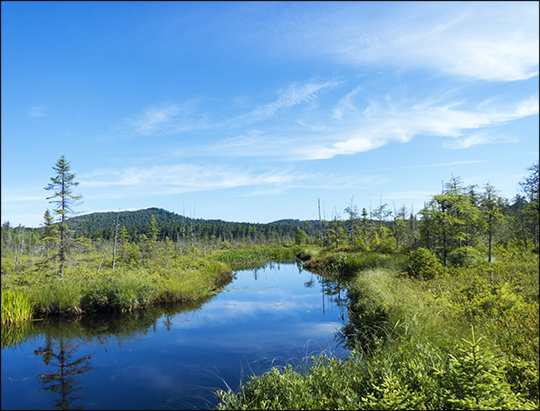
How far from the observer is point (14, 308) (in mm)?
11086

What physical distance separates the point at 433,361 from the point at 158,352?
24.7ft

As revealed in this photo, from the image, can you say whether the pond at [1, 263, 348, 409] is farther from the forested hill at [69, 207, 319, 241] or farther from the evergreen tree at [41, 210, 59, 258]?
the forested hill at [69, 207, 319, 241]

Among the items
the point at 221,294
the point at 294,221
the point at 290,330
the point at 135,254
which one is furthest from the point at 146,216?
the point at 290,330

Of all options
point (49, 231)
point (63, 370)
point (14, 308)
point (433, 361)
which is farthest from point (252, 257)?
point (433, 361)

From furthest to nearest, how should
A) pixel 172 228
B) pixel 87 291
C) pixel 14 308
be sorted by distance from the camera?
pixel 172 228 → pixel 87 291 → pixel 14 308

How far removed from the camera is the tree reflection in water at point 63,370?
6227mm

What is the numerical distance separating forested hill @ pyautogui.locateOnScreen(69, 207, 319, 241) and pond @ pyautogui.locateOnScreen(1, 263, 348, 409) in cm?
872

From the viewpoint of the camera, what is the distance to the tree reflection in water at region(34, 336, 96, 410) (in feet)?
20.4

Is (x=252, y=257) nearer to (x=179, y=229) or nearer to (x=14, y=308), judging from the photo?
(x=14, y=308)

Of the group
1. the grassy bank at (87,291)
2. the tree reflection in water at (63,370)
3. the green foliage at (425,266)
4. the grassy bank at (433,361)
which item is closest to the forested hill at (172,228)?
the grassy bank at (87,291)

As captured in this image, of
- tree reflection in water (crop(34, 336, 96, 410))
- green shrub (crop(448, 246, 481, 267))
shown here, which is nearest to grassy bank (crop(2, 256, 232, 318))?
tree reflection in water (crop(34, 336, 96, 410))

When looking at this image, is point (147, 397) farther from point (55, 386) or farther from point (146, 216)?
point (146, 216)

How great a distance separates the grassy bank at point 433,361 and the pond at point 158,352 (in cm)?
147

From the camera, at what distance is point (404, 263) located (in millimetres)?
16250
